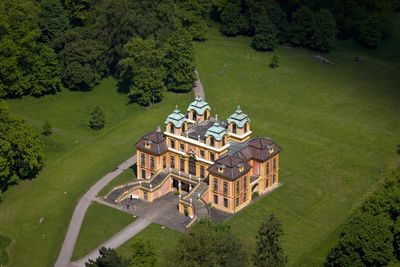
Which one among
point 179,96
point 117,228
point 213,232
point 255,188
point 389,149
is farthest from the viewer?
point 179,96

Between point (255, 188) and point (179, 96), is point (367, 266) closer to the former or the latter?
point (255, 188)

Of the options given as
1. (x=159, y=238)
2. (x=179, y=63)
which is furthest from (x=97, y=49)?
(x=159, y=238)

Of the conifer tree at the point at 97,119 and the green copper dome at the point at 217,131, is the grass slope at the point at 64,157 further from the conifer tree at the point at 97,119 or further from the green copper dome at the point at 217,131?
the green copper dome at the point at 217,131

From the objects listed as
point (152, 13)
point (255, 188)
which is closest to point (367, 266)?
point (255, 188)

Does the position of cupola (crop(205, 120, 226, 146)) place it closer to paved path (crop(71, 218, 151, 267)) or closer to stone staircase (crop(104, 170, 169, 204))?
stone staircase (crop(104, 170, 169, 204))

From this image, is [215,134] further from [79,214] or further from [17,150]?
[17,150]

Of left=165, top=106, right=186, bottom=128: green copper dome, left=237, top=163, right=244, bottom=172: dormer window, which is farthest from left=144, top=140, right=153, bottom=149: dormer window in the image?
left=237, top=163, right=244, bottom=172: dormer window
